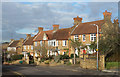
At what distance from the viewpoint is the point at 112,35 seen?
2462 centimetres

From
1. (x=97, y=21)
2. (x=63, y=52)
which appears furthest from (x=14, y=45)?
(x=97, y=21)

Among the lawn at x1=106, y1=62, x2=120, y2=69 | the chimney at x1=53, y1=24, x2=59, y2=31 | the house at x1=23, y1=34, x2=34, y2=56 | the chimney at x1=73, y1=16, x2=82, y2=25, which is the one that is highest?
the chimney at x1=73, y1=16, x2=82, y2=25

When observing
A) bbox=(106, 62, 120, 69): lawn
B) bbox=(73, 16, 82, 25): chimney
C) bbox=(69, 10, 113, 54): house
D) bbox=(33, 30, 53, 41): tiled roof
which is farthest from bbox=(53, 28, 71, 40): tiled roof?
bbox=(106, 62, 120, 69): lawn

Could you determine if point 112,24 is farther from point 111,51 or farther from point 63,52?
point 63,52

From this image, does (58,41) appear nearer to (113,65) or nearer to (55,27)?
(55,27)

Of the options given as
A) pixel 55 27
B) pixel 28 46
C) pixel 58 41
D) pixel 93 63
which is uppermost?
pixel 55 27

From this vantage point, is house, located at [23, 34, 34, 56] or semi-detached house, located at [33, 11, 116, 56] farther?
house, located at [23, 34, 34, 56]

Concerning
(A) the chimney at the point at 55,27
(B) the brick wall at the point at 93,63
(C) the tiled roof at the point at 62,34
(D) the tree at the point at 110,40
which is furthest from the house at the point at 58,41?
(D) the tree at the point at 110,40

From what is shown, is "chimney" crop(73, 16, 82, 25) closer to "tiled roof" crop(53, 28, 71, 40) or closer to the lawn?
"tiled roof" crop(53, 28, 71, 40)

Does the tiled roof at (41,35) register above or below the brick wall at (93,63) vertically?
above

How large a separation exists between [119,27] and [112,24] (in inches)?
76.8

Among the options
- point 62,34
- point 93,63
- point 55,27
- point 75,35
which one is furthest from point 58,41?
point 93,63

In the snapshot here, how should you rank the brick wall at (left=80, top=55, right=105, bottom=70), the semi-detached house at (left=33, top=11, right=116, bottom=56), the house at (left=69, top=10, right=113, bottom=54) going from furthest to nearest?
the semi-detached house at (left=33, top=11, right=116, bottom=56) < the house at (left=69, top=10, right=113, bottom=54) < the brick wall at (left=80, top=55, right=105, bottom=70)

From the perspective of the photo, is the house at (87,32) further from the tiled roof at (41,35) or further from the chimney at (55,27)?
the tiled roof at (41,35)
